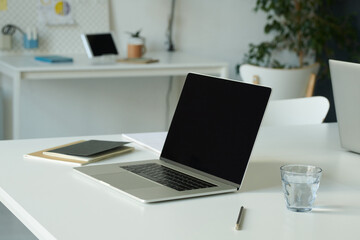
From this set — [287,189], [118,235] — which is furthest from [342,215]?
[118,235]

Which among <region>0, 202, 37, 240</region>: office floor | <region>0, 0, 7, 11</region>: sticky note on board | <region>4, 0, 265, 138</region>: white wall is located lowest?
A: <region>0, 202, 37, 240</region>: office floor

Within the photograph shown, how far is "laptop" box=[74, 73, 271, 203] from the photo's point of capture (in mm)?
1332

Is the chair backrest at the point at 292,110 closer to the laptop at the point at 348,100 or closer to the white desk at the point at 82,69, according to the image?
the laptop at the point at 348,100

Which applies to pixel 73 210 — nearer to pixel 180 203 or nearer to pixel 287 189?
pixel 180 203

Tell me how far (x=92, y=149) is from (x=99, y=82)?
2630 mm

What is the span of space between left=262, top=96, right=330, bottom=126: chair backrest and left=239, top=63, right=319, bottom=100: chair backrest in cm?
99

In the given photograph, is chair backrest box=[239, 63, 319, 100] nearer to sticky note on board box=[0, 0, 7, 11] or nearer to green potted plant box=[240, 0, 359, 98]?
green potted plant box=[240, 0, 359, 98]

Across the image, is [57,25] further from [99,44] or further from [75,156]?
[75,156]

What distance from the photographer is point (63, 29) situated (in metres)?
4.00

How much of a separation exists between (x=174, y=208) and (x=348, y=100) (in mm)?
691

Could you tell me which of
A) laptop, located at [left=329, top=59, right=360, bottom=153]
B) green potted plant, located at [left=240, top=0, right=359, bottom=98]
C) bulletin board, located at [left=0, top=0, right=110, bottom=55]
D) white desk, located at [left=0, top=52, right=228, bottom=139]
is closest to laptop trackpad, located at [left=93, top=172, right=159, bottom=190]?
laptop, located at [left=329, top=59, right=360, bottom=153]

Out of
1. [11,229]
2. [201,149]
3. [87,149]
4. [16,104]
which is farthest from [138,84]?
[201,149]

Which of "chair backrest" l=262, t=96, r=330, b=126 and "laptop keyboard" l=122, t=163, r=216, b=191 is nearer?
"laptop keyboard" l=122, t=163, r=216, b=191

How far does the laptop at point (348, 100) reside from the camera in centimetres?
166
